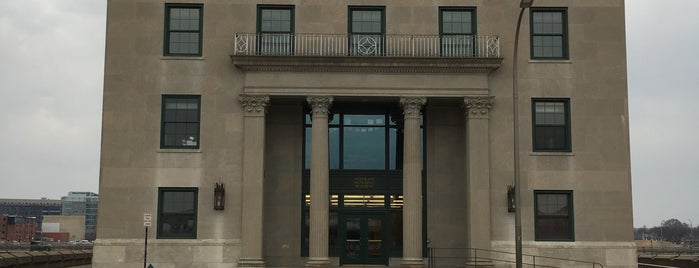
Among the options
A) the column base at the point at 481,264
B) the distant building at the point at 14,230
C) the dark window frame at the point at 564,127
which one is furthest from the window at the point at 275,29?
the distant building at the point at 14,230

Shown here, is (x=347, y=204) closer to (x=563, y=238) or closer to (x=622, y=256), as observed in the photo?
(x=563, y=238)

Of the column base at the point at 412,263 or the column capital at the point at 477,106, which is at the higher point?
the column capital at the point at 477,106

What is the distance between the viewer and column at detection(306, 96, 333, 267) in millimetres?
27562

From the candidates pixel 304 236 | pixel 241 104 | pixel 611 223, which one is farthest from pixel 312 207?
pixel 611 223

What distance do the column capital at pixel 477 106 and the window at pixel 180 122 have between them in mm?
10464

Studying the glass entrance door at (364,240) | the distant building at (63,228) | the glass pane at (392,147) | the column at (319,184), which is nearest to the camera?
the column at (319,184)

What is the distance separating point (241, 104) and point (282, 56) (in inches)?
97.8

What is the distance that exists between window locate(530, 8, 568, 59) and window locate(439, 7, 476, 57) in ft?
8.12

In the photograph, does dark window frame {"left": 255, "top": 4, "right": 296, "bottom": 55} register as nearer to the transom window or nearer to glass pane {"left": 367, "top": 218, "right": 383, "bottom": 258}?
the transom window

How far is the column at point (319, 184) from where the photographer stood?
90.4ft

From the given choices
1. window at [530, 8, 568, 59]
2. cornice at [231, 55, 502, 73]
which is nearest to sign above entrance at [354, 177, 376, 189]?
cornice at [231, 55, 502, 73]

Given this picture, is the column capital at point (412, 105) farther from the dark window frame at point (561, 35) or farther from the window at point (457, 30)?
the dark window frame at point (561, 35)

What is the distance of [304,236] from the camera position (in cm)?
2948

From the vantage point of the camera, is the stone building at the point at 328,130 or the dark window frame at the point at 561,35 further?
the dark window frame at the point at 561,35
